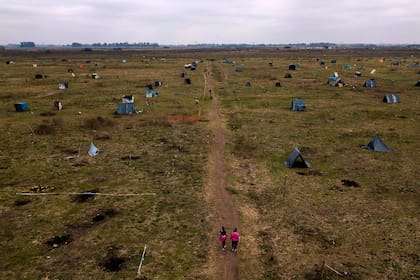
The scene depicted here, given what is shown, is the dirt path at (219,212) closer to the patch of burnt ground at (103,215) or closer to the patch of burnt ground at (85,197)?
the patch of burnt ground at (103,215)

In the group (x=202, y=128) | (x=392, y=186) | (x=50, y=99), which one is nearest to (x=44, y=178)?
(x=202, y=128)

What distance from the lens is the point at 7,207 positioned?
21.5 m

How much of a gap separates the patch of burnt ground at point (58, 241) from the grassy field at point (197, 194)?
92 mm

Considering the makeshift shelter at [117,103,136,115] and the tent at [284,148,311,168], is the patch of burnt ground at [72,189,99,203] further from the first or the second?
the makeshift shelter at [117,103,136,115]

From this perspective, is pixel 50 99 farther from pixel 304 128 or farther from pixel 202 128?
pixel 304 128

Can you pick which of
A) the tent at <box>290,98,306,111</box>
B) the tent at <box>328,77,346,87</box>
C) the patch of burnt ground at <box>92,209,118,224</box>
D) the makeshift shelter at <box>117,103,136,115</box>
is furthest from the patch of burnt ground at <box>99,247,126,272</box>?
the tent at <box>328,77,346,87</box>

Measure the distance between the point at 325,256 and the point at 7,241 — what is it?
1760 cm

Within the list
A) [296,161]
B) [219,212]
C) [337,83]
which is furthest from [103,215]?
[337,83]

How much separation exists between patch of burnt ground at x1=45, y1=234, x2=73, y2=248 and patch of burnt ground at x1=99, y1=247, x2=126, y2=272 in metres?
2.84

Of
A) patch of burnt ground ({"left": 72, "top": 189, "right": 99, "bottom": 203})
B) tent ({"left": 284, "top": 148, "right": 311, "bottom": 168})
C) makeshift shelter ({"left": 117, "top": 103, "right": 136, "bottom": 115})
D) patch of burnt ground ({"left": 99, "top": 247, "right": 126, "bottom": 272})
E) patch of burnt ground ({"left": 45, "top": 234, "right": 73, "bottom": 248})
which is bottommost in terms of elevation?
patch of burnt ground ({"left": 99, "top": 247, "right": 126, "bottom": 272})

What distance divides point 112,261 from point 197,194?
8461mm

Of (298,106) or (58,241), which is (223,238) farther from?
(298,106)

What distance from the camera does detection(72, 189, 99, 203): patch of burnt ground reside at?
2258 cm

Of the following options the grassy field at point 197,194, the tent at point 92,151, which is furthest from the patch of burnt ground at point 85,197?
the tent at point 92,151
